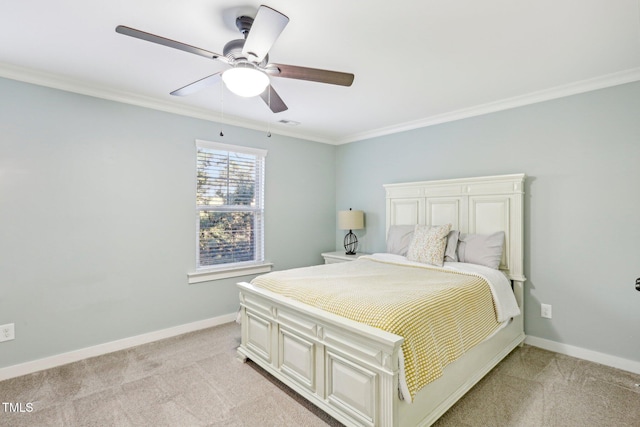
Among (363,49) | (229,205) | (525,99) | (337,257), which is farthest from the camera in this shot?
(337,257)

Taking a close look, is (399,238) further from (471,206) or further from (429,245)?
(471,206)

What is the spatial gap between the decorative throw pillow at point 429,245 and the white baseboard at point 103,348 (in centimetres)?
225

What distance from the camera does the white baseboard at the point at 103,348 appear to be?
2.51 metres

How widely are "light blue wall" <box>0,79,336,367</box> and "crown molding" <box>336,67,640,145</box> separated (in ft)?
6.77

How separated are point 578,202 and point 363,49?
230 cm

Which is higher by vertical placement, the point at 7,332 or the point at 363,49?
the point at 363,49

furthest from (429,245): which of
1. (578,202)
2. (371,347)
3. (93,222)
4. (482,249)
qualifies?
Result: (93,222)

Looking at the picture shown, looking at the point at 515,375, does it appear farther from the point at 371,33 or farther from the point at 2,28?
the point at 2,28

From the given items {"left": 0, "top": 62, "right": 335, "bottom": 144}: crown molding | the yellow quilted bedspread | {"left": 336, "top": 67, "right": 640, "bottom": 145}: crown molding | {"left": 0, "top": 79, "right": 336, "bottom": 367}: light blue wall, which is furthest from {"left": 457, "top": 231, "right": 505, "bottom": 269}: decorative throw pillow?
{"left": 0, "top": 62, "right": 335, "bottom": 144}: crown molding

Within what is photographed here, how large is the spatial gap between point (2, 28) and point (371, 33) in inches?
89.2

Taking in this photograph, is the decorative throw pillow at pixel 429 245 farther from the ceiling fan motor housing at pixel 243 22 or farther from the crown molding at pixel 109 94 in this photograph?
the ceiling fan motor housing at pixel 243 22

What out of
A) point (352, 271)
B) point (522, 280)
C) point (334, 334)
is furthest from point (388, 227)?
point (334, 334)

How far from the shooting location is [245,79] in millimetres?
1735

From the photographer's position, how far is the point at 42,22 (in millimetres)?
1877
